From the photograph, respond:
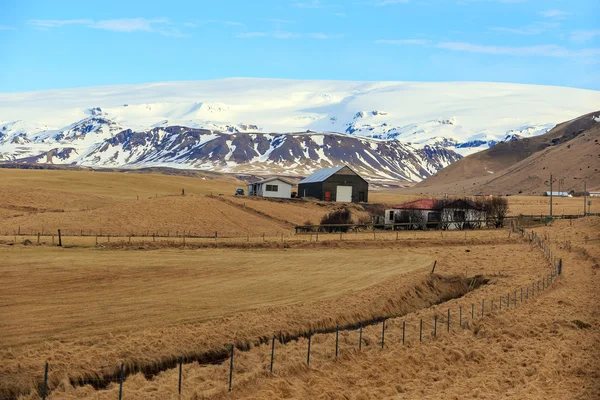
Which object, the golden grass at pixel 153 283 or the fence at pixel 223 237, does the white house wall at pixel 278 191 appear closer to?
the fence at pixel 223 237

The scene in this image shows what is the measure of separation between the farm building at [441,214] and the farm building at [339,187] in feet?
94.5

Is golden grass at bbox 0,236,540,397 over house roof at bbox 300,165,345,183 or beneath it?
beneath

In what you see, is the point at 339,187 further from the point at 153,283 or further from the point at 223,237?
the point at 153,283

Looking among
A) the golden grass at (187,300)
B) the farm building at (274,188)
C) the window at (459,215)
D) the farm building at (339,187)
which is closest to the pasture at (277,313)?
the golden grass at (187,300)

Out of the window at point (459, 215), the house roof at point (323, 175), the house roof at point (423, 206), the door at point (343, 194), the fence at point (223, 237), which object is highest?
the house roof at point (323, 175)

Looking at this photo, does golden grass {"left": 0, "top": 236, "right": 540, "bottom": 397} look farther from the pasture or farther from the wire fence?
the wire fence

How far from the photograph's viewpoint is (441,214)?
81.6m

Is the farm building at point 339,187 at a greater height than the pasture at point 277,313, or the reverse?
the farm building at point 339,187

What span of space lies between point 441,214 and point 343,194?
33.0 m

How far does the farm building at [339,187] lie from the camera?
369ft

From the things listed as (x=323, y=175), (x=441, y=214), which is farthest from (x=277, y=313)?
(x=323, y=175)

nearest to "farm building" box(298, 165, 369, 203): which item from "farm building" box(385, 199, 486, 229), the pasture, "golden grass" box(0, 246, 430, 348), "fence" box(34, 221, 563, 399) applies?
"farm building" box(385, 199, 486, 229)

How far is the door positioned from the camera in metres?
113

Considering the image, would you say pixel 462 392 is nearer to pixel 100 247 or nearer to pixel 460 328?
pixel 460 328
